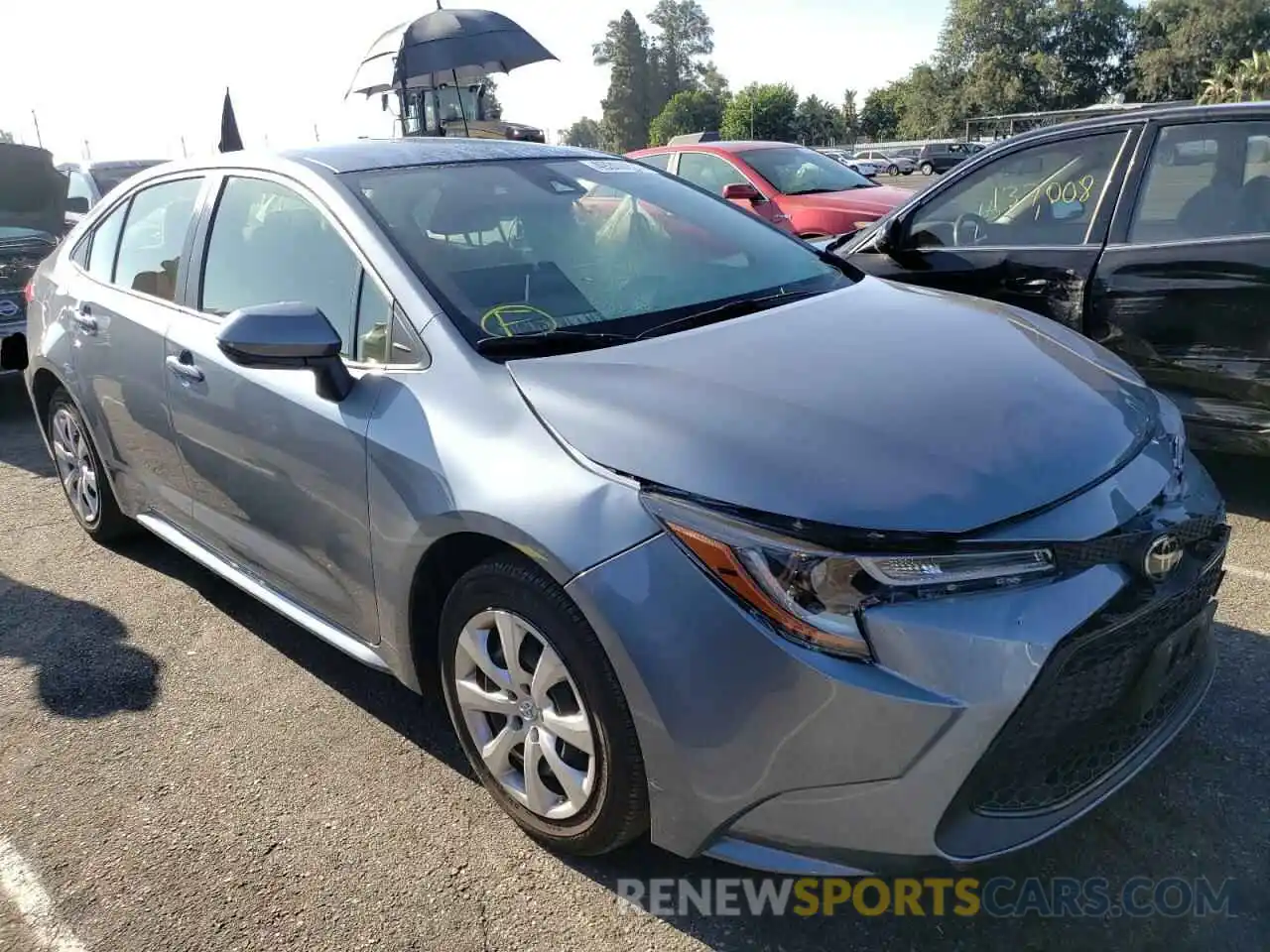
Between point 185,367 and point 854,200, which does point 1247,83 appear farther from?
point 185,367

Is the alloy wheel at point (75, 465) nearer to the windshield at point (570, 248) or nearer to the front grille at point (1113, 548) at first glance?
the windshield at point (570, 248)

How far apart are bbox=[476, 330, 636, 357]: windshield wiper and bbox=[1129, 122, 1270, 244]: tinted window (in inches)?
108

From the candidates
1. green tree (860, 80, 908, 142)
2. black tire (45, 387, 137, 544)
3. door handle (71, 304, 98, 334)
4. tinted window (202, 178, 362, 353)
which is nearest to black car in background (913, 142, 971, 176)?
black tire (45, 387, 137, 544)

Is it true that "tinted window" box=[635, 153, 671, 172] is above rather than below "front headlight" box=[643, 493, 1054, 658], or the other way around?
above

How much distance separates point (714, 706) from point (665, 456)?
0.49m

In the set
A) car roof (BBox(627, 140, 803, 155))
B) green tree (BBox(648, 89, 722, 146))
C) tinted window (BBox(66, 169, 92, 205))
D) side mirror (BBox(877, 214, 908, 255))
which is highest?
green tree (BBox(648, 89, 722, 146))

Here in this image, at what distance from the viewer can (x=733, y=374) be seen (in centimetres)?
230

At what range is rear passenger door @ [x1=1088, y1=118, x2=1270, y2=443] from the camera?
3848mm

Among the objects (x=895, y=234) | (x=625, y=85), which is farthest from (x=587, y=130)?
(x=895, y=234)

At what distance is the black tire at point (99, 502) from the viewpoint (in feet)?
13.6

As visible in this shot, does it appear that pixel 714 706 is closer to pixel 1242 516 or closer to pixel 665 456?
pixel 665 456

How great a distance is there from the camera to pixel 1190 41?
71875 mm

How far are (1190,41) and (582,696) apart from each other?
282 ft

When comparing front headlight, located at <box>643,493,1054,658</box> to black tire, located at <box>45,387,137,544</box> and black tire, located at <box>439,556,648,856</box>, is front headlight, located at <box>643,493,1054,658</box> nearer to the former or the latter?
black tire, located at <box>439,556,648,856</box>
